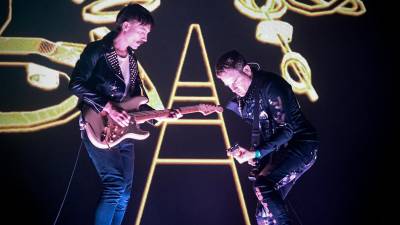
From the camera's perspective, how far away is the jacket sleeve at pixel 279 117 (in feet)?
6.77

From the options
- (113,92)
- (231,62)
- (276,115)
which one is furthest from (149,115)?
(276,115)

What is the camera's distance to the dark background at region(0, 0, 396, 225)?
2918mm

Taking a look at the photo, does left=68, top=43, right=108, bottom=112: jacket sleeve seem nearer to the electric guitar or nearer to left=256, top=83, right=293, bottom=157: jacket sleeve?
the electric guitar

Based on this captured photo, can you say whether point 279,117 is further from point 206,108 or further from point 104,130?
point 104,130

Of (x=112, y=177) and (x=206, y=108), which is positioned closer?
(x=112, y=177)

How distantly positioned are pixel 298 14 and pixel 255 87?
1613 mm

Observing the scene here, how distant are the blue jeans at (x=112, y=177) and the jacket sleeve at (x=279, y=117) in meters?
0.83

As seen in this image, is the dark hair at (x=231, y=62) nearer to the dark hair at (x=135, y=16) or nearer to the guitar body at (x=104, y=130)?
the dark hair at (x=135, y=16)

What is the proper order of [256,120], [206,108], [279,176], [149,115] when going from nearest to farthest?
[279,176] → [256,120] → [149,115] → [206,108]

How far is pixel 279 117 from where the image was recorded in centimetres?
208

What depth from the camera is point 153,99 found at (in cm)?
307

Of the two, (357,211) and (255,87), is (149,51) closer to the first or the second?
(255,87)

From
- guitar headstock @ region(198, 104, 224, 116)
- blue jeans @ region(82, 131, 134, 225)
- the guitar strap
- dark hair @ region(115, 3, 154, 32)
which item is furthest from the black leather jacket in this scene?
the guitar strap

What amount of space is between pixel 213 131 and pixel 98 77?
1233 mm
